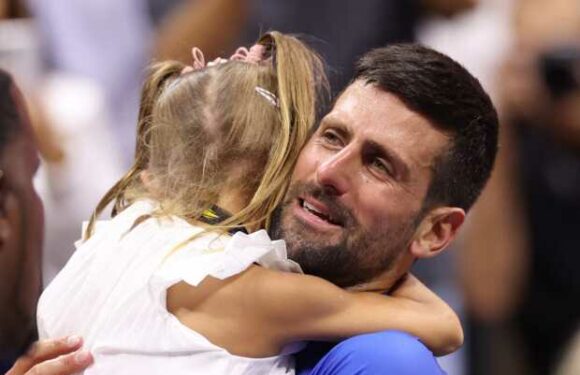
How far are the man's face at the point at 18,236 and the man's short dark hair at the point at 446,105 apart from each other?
62 centimetres

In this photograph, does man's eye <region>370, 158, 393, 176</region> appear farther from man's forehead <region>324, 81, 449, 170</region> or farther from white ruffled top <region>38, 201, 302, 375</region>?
white ruffled top <region>38, 201, 302, 375</region>

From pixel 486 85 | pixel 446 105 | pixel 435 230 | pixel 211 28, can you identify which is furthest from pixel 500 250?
pixel 446 105

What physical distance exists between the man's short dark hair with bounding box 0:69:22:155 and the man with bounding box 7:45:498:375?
482 millimetres

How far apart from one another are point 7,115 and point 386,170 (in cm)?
66

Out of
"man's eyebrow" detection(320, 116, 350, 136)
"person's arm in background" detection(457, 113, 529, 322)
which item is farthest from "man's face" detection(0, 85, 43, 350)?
"person's arm in background" detection(457, 113, 529, 322)

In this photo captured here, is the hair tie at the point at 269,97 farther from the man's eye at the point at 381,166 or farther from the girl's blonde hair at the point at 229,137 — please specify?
the man's eye at the point at 381,166

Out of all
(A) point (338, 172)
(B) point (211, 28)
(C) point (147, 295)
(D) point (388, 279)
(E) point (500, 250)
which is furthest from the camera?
(E) point (500, 250)

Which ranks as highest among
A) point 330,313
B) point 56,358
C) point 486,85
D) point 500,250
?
point 330,313

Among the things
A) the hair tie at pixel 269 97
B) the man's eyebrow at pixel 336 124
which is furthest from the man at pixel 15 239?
the man's eyebrow at pixel 336 124

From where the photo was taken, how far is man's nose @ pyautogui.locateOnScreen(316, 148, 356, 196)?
8.73 ft

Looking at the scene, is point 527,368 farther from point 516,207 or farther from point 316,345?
point 316,345

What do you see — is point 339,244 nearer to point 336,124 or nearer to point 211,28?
point 336,124

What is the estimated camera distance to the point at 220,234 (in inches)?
102

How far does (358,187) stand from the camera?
2680 millimetres
